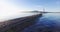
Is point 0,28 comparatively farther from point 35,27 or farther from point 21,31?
point 35,27

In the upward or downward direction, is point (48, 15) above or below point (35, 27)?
above

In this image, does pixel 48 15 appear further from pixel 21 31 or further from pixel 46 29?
pixel 21 31

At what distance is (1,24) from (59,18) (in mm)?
1192

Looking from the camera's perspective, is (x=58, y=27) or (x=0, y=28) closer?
(x=0, y=28)

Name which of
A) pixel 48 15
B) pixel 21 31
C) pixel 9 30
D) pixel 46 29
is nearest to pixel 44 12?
pixel 48 15

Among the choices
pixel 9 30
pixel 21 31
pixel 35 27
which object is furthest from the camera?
pixel 35 27

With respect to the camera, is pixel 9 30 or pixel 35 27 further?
pixel 35 27

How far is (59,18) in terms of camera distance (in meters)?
2.28

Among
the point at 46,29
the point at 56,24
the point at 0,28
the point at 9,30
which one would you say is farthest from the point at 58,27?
the point at 0,28

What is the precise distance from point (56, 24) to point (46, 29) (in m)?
0.35

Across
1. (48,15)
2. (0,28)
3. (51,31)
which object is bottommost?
(51,31)

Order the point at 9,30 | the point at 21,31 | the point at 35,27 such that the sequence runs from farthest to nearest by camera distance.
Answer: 1. the point at 35,27
2. the point at 21,31
3. the point at 9,30

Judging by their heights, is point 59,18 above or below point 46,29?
above

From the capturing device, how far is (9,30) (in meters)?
2.10
